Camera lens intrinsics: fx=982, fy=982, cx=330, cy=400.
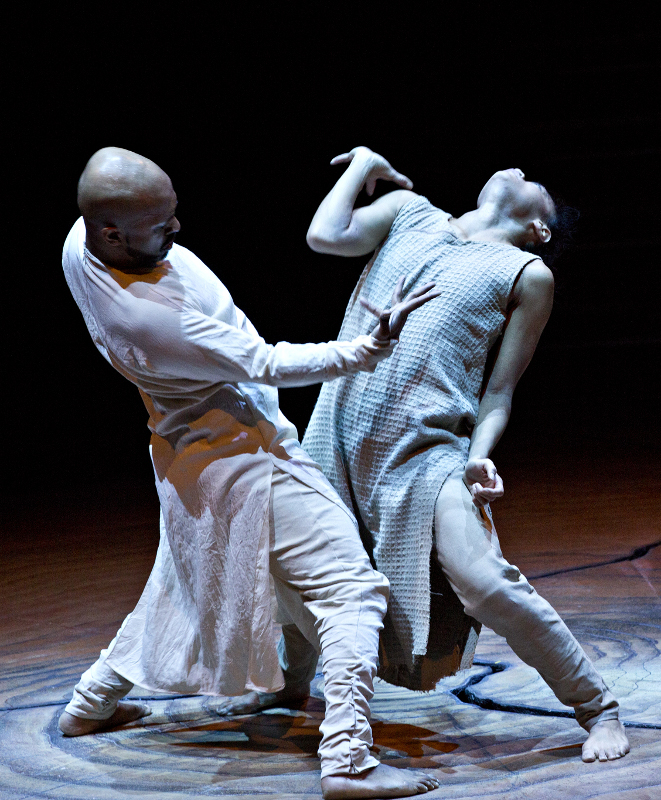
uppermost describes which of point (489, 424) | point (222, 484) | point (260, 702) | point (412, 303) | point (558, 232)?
point (558, 232)

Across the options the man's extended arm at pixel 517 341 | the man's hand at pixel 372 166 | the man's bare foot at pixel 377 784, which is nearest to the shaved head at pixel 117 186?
the man's hand at pixel 372 166

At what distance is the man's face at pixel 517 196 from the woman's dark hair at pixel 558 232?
3.0 inches

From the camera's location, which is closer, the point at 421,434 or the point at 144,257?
the point at 144,257

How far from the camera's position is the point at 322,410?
96.0 inches

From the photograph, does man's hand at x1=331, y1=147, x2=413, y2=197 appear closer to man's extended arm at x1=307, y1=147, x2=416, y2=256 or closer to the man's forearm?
man's extended arm at x1=307, y1=147, x2=416, y2=256

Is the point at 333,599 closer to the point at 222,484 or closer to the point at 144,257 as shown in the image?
the point at 222,484

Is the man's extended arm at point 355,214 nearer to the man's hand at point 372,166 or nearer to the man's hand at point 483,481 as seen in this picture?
the man's hand at point 372,166

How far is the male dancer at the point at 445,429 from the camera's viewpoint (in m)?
2.10

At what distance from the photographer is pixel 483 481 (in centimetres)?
208

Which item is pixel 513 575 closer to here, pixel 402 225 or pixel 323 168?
pixel 402 225

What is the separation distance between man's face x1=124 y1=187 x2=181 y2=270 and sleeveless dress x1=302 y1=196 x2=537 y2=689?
21.7 inches

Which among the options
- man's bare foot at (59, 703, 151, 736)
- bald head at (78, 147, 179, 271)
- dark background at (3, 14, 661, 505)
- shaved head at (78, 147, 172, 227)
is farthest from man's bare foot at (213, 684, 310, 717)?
dark background at (3, 14, 661, 505)

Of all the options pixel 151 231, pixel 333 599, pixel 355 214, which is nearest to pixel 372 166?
pixel 355 214

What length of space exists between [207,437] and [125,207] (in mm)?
514
